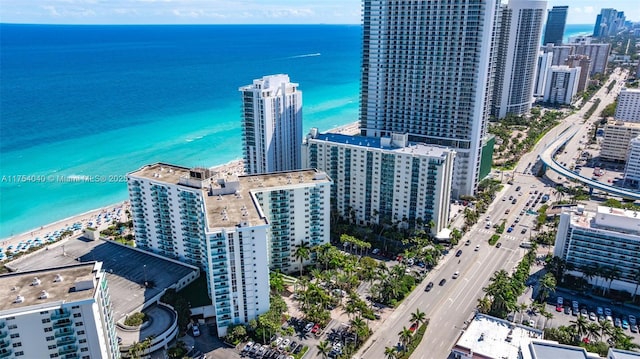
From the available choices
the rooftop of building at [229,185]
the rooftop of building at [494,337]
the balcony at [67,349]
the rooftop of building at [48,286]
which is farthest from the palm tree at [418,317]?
the balcony at [67,349]

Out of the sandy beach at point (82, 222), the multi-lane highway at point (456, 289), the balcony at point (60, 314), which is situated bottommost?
the sandy beach at point (82, 222)

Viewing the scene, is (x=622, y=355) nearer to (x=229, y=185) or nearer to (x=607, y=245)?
(x=607, y=245)

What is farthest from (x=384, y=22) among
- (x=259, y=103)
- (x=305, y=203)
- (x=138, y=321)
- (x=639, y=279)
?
(x=138, y=321)

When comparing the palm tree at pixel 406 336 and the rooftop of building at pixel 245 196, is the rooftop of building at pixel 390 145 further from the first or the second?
the palm tree at pixel 406 336

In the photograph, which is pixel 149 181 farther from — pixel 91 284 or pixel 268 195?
pixel 91 284

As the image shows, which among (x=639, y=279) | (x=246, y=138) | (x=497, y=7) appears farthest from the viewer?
(x=246, y=138)

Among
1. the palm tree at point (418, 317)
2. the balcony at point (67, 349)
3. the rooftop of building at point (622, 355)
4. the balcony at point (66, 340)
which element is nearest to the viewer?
the rooftop of building at point (622, 355)

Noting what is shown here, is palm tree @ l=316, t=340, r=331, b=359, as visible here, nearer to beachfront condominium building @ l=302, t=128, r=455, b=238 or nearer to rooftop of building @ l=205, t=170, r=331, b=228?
rooftop of building @ l=205, t=170, r=331, b=228
